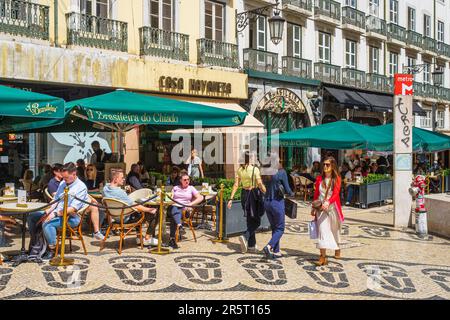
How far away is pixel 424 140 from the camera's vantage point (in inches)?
664

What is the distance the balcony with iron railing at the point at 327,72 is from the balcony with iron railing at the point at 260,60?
315cm

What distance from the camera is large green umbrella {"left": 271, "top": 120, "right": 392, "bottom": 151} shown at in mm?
14070

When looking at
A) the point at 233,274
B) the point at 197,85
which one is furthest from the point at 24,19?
the point at 233,274

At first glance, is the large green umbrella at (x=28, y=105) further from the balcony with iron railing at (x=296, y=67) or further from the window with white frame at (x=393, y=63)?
the window with white frame at (x=393, y=63)

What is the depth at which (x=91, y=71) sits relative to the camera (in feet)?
47.9

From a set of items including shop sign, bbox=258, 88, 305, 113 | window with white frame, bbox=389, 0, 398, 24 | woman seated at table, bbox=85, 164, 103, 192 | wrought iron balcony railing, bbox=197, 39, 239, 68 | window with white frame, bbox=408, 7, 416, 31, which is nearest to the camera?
woman seated at table, bbox=85, 164, 103, 192

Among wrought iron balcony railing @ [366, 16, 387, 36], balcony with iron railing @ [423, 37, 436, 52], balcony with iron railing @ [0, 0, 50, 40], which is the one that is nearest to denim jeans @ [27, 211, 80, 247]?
balcony with iron railing @ [0, 0, 50, 40]

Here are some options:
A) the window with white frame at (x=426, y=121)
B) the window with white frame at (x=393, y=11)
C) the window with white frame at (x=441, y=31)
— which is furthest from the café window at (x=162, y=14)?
the window with white frame at (x=441, y=31)

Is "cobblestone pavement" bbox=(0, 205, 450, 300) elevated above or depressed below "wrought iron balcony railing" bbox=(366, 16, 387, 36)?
below

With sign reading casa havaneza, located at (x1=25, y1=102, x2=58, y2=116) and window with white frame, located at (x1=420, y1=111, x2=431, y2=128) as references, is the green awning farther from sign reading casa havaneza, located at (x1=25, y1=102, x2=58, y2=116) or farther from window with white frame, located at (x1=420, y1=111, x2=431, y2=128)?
window with white frame, located at (x1=420, y1=111, x2=431, y2=128)

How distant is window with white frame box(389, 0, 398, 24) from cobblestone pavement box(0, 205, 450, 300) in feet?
75.1
